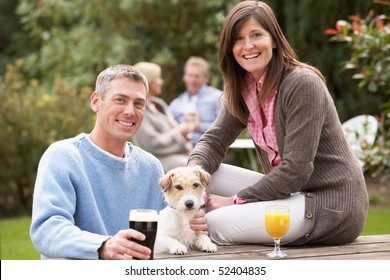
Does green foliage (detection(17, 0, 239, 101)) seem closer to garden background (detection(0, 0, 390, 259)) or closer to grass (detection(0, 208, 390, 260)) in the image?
garden background (detection(0, 0, 390, 259))

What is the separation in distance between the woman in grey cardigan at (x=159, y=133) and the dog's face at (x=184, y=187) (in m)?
3.81

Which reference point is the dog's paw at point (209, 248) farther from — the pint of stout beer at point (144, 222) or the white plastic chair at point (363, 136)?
the white plastic chair at point (363, 136)

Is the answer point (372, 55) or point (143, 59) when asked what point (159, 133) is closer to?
point (372, 55)

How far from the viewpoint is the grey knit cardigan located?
10.2 feet

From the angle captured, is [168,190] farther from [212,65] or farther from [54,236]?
[212,65]

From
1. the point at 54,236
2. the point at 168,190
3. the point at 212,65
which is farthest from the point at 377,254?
the point at 212,65

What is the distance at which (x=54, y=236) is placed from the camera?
8.30ft

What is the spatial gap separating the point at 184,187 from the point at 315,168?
2.11ft

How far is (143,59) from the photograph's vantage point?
11.6 m

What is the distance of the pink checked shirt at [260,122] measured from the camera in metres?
3.37

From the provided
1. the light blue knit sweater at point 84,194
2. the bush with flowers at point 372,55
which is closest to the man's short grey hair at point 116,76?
the light blue knit sweater at point 84,194

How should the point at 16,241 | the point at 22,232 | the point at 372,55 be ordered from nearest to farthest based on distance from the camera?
the point at 372,55 → the point at 16,241 → the point at 22,232

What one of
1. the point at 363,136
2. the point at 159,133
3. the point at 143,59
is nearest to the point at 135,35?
the point at 143,59

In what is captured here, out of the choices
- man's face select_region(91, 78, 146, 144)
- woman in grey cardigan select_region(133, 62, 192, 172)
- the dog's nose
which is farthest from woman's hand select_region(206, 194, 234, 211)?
woman in grey cardigan select_region(133, 62, 192, 172)
